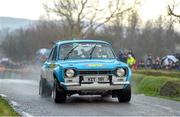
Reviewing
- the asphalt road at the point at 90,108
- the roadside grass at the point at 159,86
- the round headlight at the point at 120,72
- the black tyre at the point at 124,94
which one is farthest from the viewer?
the roadside grass at the point at 159,86

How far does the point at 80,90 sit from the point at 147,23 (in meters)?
91.8

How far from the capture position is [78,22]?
69.9m

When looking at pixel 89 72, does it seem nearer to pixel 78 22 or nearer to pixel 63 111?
pixel 63 111

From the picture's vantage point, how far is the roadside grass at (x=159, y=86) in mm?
19703

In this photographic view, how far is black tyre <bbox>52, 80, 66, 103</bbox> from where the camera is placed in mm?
14539

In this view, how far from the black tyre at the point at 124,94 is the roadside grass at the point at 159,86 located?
3.29m

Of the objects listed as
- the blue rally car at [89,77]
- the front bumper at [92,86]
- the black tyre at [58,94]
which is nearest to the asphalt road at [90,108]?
the black tyre at [58,94]

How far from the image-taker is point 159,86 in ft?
69.2

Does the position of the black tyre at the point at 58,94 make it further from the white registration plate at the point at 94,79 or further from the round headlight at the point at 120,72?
the round headlight at the point at 120,72

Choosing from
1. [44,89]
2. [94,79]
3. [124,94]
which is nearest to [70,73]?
[94,79]

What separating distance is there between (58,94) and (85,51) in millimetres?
1798

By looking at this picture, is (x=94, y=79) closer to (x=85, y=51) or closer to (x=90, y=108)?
(x=90, y=108)

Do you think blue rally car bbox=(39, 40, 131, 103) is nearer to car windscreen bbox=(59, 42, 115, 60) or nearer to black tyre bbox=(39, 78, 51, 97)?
car windscreen bbox=(59, 42, 115, 60)

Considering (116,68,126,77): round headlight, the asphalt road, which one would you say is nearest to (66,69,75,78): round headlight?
the asphalt road
